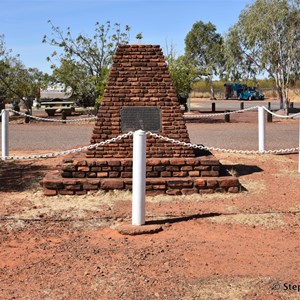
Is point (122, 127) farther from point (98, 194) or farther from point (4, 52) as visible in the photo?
point (4, 52)

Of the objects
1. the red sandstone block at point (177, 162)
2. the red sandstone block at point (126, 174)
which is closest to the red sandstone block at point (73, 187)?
the red sandstone block at point (126, 174)

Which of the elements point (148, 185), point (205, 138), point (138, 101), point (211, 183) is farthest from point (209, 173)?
point (205, 138)

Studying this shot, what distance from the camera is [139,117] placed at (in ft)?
26.0

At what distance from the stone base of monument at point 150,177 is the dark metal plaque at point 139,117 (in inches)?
21.6

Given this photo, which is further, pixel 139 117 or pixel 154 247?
pixel 139 117

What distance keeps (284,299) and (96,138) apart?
472 cm

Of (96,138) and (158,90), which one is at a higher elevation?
(158,90)

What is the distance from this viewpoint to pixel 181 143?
24.1ft

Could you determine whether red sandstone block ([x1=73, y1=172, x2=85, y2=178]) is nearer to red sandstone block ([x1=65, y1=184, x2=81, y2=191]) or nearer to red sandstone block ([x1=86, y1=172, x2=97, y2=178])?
red sandstone block ([x1=86, y1=172, x2=97, y2=178])

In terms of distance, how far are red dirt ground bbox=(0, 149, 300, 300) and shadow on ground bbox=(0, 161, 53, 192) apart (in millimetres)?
194

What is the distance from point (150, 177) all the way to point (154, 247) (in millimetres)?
2654

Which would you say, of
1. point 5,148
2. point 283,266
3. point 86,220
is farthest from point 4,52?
point 283,266

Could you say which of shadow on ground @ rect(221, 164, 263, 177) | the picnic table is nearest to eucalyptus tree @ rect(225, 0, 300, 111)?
the picnic table

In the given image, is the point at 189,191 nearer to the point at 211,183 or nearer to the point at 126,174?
the point at 211,183
